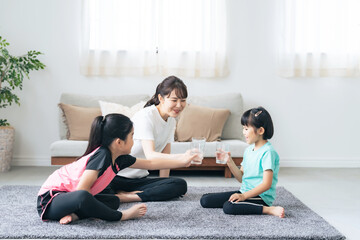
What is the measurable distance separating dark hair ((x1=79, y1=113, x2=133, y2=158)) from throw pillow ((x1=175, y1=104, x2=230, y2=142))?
194 cm

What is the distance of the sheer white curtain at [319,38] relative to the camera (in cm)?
458

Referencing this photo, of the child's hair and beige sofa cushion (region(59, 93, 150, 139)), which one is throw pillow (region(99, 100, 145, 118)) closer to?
beige sofa cushion (region(59, 93, 150, 139))

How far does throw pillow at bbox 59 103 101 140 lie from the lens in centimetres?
415

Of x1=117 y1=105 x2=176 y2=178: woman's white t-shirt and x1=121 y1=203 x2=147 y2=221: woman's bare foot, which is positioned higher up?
x1=117 y1=105 x2=176 y2=178: woman's white t-shirt

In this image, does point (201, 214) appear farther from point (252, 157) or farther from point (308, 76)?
point (308, 76)

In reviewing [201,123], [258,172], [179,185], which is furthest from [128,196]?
[201,123]

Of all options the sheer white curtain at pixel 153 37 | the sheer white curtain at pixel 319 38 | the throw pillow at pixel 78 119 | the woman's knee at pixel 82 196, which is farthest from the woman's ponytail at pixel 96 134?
the sheer white curtain at pixel 319 38

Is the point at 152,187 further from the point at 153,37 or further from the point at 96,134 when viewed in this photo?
the point at 153,37

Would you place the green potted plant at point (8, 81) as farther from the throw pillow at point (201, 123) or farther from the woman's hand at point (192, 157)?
the woman's hand at point (192, 157)

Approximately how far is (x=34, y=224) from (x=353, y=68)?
375 centimetres

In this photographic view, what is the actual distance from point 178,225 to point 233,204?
39 cm

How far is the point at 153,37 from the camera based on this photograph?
459 centimetres

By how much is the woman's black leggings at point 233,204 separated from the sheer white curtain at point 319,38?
7.95ft

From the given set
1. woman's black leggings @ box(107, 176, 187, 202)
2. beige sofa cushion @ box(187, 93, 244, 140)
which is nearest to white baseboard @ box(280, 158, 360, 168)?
beige sofa cushion @ box(187, 93, 244, 140)
